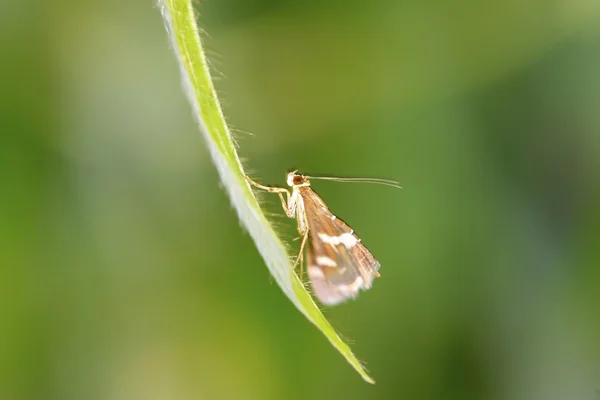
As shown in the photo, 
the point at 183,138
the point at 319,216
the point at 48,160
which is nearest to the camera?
the point at 319,216

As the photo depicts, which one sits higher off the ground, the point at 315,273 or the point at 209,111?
the point at 209,111

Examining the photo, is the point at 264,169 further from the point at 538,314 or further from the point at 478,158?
the point at 538,314

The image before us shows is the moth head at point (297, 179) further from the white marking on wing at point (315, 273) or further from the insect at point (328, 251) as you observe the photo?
the white marking on wing at point (315, 273)

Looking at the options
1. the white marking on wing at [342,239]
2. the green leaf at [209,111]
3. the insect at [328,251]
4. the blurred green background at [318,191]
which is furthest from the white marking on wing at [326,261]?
the blurred green background at [318,191]

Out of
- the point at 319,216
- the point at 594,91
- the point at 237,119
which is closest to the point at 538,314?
the point at 594,91

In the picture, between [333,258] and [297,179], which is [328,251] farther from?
[297,179]

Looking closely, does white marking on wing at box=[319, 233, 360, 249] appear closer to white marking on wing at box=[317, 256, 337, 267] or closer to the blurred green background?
white marking on wing at box=[317, 256, 337, 267]

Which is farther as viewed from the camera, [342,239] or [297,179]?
[297,179]

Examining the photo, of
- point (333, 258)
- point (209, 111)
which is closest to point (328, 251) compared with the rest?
point (333, 258)
